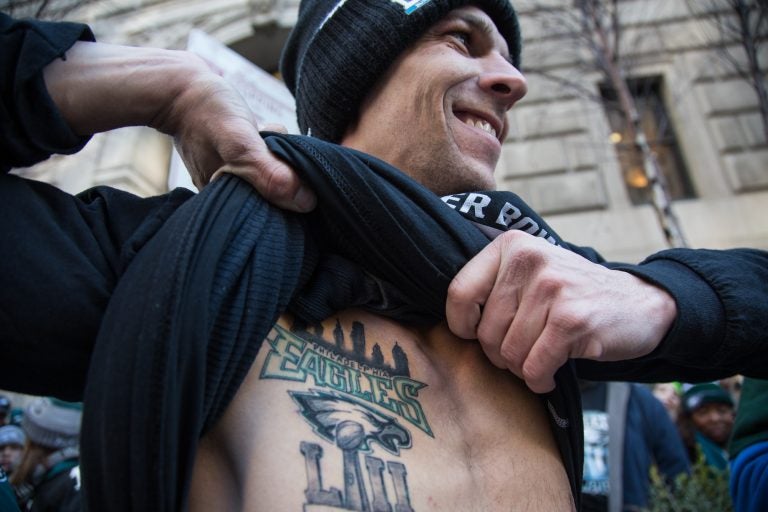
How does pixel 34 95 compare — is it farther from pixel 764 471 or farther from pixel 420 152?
pixel 764 471

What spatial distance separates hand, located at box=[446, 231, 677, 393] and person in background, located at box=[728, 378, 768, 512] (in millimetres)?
903

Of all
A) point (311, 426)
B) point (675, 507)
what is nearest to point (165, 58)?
point (311, 426)

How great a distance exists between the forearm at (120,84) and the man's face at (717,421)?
12.8 feet

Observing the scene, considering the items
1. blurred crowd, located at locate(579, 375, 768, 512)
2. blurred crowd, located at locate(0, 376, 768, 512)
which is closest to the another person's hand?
blurred crowd, located at locate(579, 375, 768, 512)

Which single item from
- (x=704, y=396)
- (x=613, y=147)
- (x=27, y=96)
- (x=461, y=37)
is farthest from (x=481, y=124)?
(x=613, y=147)

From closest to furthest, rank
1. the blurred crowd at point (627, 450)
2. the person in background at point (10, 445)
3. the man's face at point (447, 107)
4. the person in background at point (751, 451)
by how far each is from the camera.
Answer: the man's face at point (447, 107) < the person in background at point (751, 451) < the blurred crowd at point (627, 450) < the person in background at point (10, 445)

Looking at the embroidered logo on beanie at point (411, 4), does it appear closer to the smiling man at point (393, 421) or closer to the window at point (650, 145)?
the smiling man at point (393, 421)

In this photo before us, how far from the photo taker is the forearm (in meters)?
0.89

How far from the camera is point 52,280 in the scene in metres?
0.80

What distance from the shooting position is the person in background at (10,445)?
11.7 feet

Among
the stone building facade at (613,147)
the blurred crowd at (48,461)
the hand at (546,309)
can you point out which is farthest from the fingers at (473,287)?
the stone building facade at (613,147)

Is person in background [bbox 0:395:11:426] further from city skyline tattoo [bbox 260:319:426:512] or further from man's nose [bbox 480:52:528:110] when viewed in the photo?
man's nose [bbox 480:52:528:110]

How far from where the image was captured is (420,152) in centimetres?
154

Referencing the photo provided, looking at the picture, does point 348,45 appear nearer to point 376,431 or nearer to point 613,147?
point 376,431
